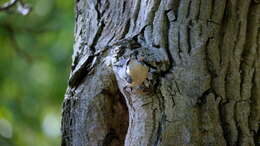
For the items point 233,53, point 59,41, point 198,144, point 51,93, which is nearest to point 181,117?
point 198,144

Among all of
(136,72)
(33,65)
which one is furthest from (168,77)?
(33,65)

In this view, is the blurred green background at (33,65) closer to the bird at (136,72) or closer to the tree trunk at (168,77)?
the tree trunk at (168,77)

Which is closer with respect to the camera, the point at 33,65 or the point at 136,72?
the point at 136,72

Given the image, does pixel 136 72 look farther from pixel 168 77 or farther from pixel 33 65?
pixel 33 65

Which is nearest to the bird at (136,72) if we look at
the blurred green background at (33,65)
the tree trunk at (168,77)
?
the tree trunk at (168,77)

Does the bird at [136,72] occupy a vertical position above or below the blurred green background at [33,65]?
below

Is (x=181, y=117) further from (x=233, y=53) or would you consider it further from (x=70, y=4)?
(x=70, y=4)
